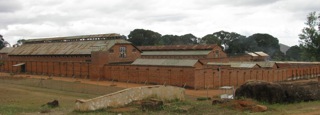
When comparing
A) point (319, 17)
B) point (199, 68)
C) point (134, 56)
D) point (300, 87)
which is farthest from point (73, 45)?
point (300, 87)

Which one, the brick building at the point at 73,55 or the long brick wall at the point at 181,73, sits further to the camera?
the brick building at the point at 73,55

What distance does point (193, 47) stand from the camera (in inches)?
2694

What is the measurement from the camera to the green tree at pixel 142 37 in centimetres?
11712

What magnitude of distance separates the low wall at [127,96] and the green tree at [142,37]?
326 feet

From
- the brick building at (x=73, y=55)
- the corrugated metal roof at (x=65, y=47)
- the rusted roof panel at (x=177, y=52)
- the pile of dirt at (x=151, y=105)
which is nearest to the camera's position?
the pile of dirt at (x=151, y=105)

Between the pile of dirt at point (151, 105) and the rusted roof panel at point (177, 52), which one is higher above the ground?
the rusted roof panel at point (177, 52)

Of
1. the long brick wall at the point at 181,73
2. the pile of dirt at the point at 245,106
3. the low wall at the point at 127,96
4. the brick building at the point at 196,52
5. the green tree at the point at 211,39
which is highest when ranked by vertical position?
the green tree at the point at 211,39

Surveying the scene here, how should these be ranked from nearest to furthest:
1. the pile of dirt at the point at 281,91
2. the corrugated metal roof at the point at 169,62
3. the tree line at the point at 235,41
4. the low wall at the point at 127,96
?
the low wall at the point at 127,96
the pile of dirt at the point at 281,91
the corrugated metal roof at the point at 169,62
the tree line at the point at 235,41

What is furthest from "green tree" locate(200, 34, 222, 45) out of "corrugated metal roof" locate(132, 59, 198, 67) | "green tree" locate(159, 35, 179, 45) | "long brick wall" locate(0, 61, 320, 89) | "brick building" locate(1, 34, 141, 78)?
"corrugated metal roof" locate(132, 59, 198, 67)

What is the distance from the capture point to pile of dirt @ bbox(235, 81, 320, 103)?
1716 centimetres

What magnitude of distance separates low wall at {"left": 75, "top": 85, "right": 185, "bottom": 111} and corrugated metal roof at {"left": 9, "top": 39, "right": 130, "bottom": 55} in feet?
133

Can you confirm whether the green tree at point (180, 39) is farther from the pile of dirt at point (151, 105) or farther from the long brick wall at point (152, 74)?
the pile of dirt at point (151, 105)

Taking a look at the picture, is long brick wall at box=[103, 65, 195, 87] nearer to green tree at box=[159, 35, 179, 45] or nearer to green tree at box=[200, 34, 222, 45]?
green tree at box=[200, 34, 222, 45]

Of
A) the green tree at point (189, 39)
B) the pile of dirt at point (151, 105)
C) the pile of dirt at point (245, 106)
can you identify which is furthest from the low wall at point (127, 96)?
the green tree at point (189, 39)
